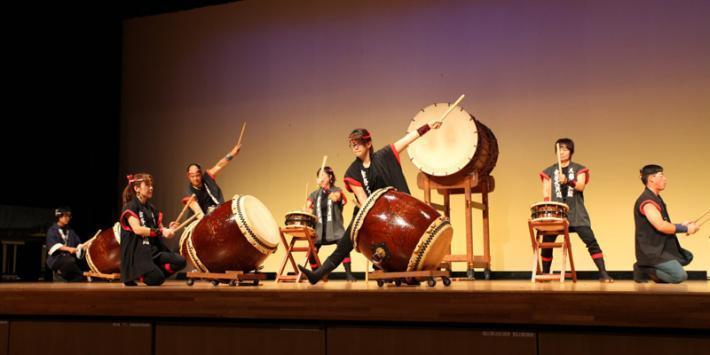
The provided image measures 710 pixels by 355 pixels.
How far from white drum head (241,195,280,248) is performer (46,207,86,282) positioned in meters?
2.82

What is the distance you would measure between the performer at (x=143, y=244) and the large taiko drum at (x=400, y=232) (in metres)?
1.40

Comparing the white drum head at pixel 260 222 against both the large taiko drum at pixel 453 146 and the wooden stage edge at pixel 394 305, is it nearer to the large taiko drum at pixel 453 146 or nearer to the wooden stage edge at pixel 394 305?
the wooden stage edge at pixel 394 305

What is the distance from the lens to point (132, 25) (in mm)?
7859

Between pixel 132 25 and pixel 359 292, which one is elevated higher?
pixel 132 25

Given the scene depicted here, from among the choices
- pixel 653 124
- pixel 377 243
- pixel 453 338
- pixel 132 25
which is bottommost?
pixel 453 338

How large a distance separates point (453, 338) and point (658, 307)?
2.28 ft

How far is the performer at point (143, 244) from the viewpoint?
424 cm

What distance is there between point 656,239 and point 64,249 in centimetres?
491

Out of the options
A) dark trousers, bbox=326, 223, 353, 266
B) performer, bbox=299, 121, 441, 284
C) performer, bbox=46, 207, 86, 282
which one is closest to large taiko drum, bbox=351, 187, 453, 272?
dark trousers, bbox=326, 223, 353, 266

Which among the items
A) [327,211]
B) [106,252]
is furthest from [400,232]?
[106,252]

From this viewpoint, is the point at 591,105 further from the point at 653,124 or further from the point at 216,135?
the point at 216,135

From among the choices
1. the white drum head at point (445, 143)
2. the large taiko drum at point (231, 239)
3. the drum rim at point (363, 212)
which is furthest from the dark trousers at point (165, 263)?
the white drum head at point (445, 143)

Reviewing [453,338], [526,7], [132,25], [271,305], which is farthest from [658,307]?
[132,25]

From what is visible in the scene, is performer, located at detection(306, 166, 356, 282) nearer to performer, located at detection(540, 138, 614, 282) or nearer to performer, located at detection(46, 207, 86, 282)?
performer, located at detection(540, 138, 614, 282)
